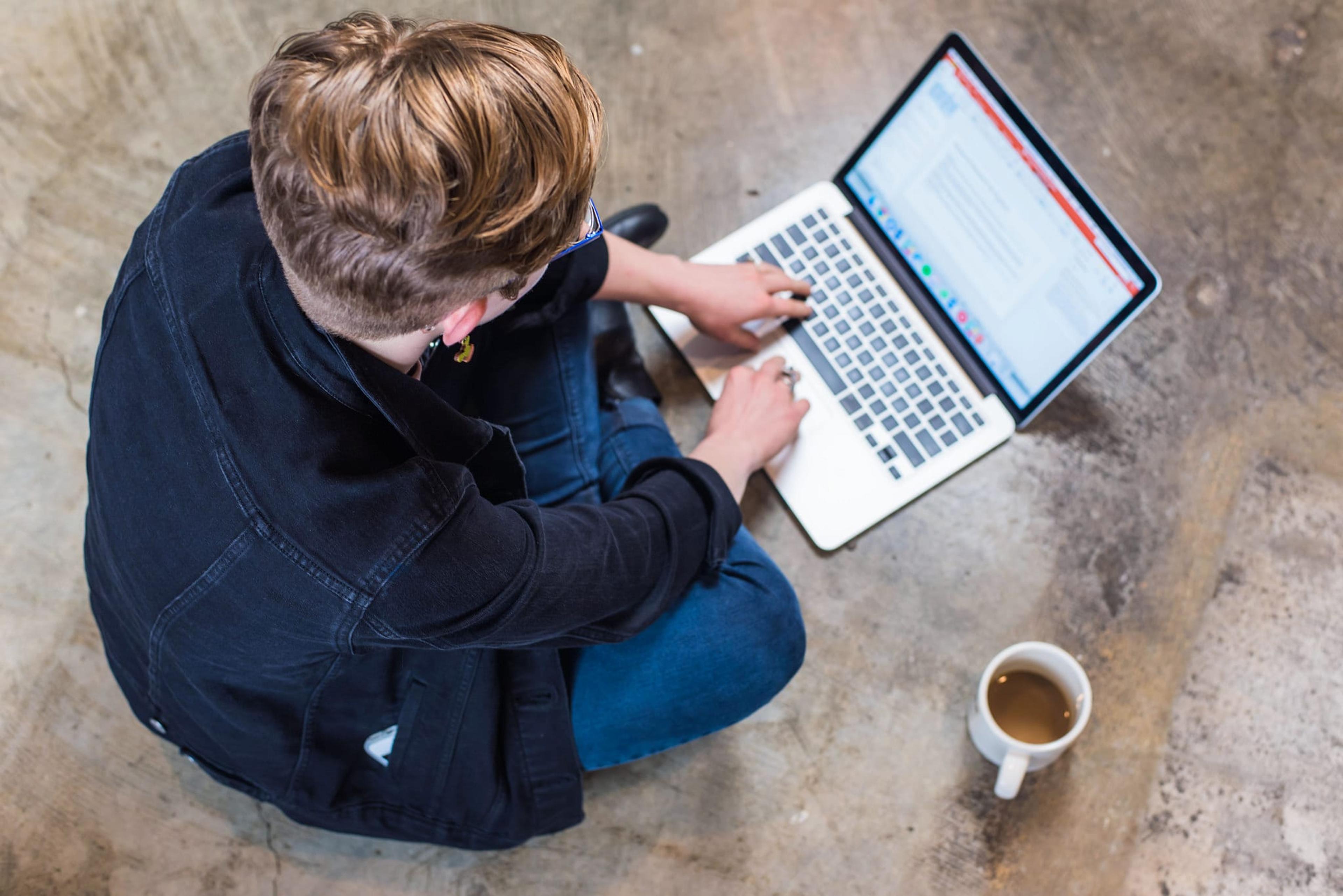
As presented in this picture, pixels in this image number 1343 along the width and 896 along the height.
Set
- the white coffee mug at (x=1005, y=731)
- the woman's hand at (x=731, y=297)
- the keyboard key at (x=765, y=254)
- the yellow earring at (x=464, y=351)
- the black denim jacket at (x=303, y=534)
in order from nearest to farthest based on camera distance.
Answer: the black denim jacket at (x=303, y=534) < the yellow earring at (x=464, y=351) < the white coffee mug at (x=1005, y=731) < the woman's hand at (x=731, y=297) < the keyboard key at (x=765, y=254)

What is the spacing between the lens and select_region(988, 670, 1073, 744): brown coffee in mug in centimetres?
122

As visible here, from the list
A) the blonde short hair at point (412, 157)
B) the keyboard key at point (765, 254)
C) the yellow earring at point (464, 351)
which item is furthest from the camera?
the keyboard key at point (765, 254)

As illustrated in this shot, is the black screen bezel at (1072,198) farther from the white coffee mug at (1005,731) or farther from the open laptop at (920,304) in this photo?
the white coffee mug at (1005,731)

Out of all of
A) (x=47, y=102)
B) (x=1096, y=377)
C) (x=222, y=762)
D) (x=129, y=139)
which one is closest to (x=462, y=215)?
(x=222, y=762)

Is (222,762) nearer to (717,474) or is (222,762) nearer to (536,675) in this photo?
(536,675)

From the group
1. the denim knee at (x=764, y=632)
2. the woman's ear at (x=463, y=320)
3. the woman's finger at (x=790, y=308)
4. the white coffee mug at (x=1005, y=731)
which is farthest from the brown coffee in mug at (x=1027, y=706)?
the woman's ear at (x=463, y=320)

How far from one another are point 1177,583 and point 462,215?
1.12 metres

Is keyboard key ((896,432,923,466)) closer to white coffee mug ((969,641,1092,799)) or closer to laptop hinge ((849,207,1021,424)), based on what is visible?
laptop hinge ((849,207,1021,424))

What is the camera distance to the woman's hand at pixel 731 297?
1.28 m

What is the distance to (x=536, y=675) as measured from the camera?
1110 mm

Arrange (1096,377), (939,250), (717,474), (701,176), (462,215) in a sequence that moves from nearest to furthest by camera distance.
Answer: (462,215) < (717,474) < (939,250) < (1096,377) < (701,176)

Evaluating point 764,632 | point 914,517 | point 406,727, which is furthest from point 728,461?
point 406,727

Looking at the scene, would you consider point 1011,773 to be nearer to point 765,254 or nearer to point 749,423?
point 749,423

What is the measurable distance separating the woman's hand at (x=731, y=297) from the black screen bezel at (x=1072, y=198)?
0.69ft
